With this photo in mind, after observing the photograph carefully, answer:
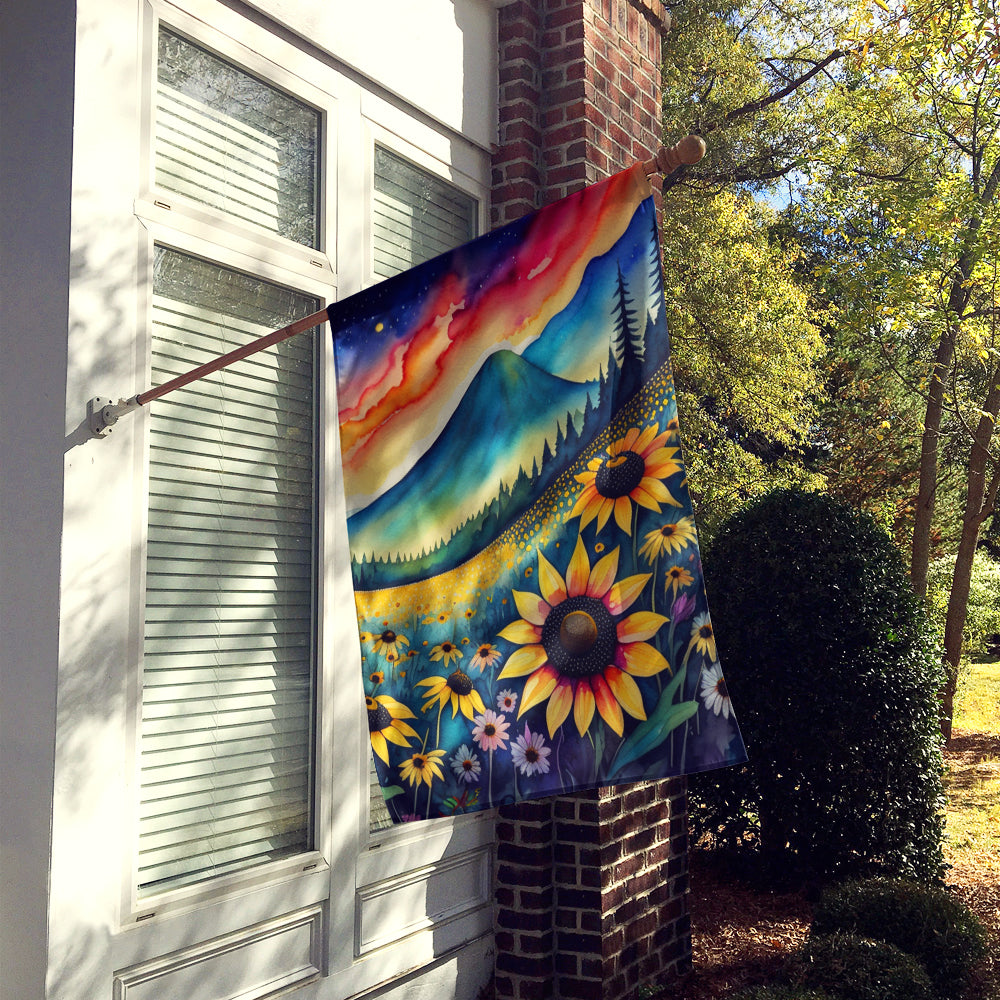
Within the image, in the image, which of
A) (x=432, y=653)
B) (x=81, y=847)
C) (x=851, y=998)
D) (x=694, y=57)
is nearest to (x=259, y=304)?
(x=432, y=653)

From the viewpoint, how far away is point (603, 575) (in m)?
2.43

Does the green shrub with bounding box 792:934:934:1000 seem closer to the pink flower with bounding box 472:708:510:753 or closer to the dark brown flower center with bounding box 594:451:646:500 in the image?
the pink flower with bounding box 472:708:510:753

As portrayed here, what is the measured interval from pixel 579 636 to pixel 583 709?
0.17 meters

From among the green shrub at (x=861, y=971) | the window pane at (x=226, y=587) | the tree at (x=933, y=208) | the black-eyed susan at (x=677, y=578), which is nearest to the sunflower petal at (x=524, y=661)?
the black-eyed susan at (x=677, y=578)

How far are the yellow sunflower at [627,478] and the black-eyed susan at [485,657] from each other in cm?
37

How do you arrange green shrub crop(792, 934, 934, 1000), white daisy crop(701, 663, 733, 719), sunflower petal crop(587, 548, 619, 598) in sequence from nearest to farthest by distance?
1. white daisy crop(701, 663, 733, 719)
2. sunflower petal crop(587, 548, 619, 598)
3. green shrub crop(792, 934, 934, 1000)

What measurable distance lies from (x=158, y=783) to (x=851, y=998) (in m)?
2.77

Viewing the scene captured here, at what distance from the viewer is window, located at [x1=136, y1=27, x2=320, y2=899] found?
298cm

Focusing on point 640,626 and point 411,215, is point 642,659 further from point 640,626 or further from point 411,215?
point 411,215

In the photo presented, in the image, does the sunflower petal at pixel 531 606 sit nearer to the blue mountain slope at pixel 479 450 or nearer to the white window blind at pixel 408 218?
the blue mountain slope at pixel 479 450

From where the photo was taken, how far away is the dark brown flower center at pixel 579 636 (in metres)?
2.40

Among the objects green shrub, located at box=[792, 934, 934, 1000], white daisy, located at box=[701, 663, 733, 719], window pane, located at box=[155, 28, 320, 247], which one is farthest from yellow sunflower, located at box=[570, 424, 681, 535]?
green shrub, located at box=[792, 934, 934, 1000]

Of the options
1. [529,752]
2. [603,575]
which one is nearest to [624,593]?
[603,575]

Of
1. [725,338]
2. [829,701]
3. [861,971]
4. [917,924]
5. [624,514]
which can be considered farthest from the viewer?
[725,338]
